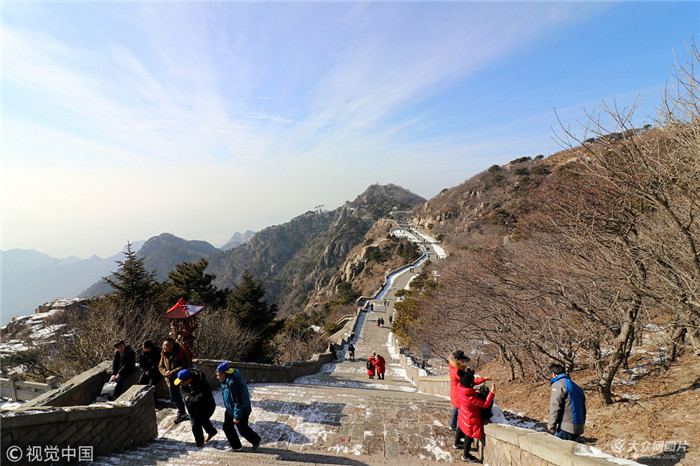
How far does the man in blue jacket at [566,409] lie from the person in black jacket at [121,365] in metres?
7.02

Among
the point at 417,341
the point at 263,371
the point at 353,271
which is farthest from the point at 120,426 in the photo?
the point at 353,271

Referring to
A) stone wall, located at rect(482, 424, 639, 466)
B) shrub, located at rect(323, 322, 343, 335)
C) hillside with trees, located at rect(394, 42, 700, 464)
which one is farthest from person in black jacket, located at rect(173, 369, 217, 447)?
shrub, located at rect(323, 322, 343, 335)

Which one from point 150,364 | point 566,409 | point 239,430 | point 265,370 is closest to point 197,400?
point 239,430

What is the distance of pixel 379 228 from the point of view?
80.5 metres

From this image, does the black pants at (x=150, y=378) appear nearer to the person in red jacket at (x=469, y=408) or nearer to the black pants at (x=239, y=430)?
the black pants at (x=239, y=430)

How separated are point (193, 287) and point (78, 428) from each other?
17.2 meters

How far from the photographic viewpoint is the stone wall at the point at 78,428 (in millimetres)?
3276

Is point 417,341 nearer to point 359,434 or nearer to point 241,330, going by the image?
point 241,330

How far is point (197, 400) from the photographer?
4.36m

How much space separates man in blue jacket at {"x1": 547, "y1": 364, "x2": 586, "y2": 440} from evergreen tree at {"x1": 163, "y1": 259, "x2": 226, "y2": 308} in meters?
19.1

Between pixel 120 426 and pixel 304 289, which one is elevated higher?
pixel 120 426

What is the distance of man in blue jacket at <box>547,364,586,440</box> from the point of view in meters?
3.88

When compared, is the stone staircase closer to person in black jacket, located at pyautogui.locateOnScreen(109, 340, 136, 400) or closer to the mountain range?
person in black jacket, located at pyautogui.locateOnScreen(109, 340, 136, 400)

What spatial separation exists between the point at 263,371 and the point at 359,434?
5630 millimetres
